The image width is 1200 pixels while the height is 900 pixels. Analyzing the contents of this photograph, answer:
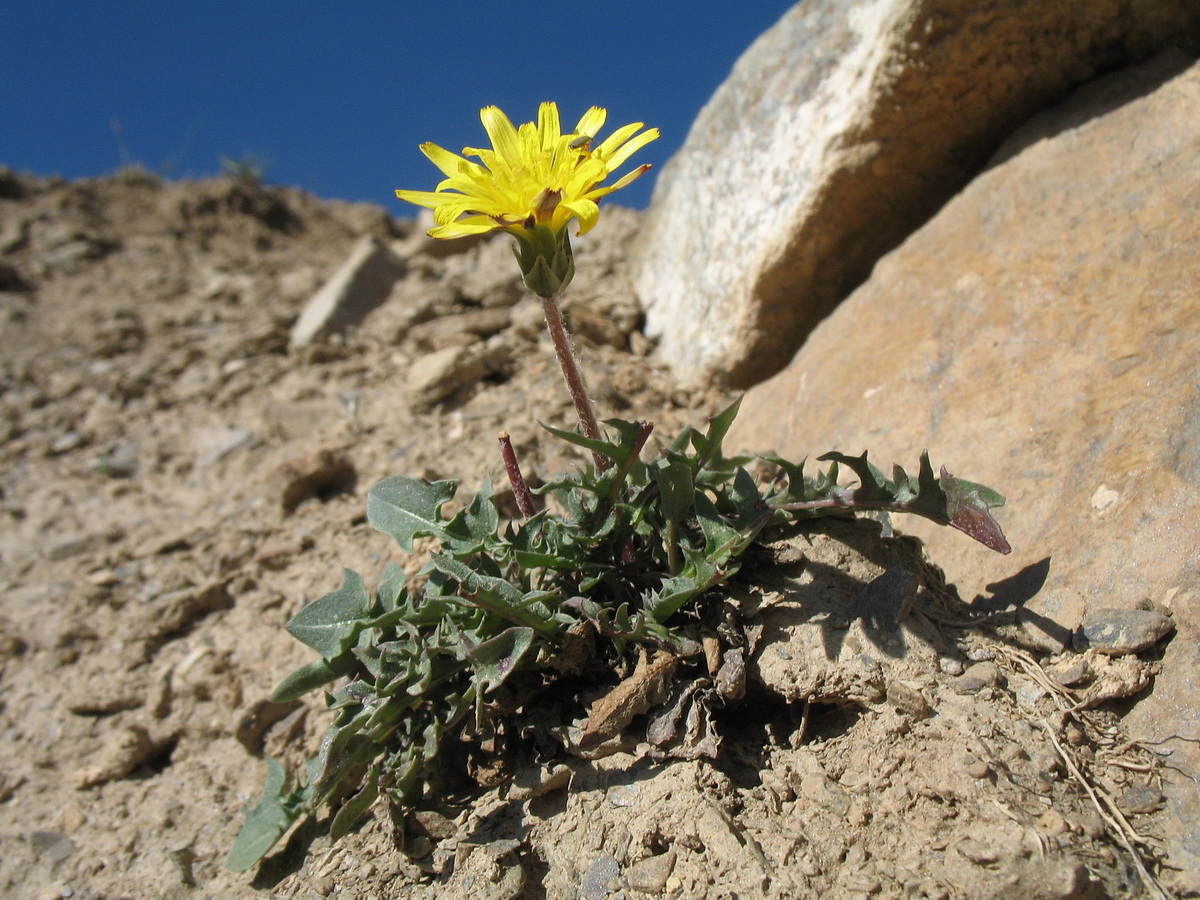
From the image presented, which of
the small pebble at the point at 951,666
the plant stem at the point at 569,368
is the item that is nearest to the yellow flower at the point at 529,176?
the plant stem at the point at 569,368

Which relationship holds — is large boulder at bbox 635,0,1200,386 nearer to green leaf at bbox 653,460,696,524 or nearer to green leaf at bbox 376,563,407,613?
green leaf at bbox 653,460,696,524

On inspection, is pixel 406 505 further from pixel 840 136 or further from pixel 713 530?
pixel 840 136

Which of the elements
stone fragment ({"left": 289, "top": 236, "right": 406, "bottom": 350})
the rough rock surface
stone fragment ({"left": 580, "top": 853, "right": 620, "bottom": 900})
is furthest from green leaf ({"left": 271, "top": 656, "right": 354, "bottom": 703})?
stone fragment ({"left": 289, "top": 236, "right": 406, "bottom": 350})

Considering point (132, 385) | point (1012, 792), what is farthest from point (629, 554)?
point (132, 385)

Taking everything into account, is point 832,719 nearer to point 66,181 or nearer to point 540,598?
point 540,598

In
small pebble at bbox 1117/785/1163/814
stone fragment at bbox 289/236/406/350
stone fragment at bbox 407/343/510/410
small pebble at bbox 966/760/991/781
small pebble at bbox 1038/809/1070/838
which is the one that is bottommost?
small pebble at bbox 1117/785/1163/814

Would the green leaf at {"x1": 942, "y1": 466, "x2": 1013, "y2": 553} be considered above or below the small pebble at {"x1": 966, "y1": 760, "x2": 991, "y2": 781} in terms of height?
above

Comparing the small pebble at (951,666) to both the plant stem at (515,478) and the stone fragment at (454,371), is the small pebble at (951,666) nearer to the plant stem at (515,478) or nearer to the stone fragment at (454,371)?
the plant stem at (515,478)
